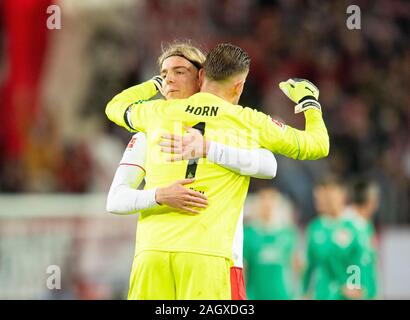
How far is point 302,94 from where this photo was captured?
527 cm

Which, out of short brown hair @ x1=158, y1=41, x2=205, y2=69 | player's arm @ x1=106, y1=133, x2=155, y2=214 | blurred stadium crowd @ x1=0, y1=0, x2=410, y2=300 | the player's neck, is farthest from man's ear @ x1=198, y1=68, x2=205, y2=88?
blurred stadium crowd @ x1=0, y1=0, x2=410, y2=300

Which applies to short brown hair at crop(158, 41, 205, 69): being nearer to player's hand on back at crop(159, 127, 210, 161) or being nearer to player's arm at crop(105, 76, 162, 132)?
player's arm at crop(105, 76, 162, 132)

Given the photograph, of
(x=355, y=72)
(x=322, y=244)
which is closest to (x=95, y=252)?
(x=322, y=244)

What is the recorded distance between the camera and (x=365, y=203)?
32.9ft

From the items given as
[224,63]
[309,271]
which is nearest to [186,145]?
[224,63]

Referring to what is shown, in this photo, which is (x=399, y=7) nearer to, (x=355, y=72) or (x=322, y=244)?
(x=355, y=72)

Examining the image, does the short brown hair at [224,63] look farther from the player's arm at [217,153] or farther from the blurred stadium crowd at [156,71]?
the blurred stadium crowd at [156,71]

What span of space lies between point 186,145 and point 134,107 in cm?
43

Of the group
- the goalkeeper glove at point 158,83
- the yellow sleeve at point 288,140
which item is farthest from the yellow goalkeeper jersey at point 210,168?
the goalkeeper glove at point 158,83

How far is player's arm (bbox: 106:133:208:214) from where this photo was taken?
4.84m

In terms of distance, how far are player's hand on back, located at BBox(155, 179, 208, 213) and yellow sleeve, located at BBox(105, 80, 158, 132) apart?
41cm

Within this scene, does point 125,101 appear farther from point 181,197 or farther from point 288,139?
point 288,139

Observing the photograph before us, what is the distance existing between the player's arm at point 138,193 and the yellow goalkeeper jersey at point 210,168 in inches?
2.3
